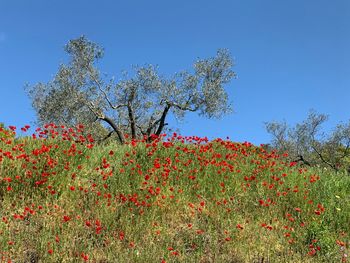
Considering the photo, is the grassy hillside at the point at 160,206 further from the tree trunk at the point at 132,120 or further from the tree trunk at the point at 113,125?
Answer: the tree trunk at the point at 132,120

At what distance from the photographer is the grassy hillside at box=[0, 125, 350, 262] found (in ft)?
26.7

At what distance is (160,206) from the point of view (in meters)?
9.57

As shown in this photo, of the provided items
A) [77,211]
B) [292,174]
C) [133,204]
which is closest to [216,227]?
[133,204]

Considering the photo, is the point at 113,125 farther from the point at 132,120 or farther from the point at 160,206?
the point at 160,206

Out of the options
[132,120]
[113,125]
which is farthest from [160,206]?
[132,120]

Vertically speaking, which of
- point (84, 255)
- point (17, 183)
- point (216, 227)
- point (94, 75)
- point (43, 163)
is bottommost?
point (84, 255)

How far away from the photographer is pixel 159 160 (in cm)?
1166

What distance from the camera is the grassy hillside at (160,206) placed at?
812 cm

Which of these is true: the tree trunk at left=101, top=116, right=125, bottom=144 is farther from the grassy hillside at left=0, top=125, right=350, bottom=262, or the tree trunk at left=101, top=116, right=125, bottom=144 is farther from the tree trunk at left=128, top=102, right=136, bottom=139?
the grassy hillside at left=0, top=125, right=350, bottom=262

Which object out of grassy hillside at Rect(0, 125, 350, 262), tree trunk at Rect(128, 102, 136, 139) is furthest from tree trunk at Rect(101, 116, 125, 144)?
grassy hillside at Rect(0, 125, 350, 262)

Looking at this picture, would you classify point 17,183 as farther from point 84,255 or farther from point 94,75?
point 94,75

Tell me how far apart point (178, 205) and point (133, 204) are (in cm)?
99

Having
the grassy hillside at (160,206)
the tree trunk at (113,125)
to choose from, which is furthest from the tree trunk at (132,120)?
the grassy hillside at (160,206)

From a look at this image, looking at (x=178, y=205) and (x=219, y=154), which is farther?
(x=219, y=154)
